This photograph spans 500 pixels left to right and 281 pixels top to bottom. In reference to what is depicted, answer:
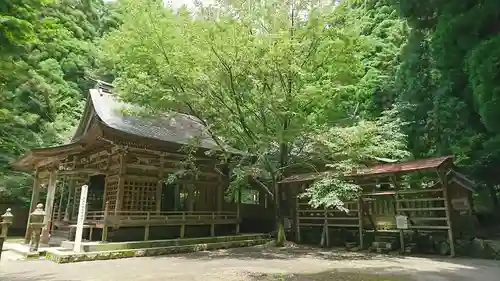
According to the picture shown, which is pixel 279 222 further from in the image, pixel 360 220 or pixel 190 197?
pixel 190 197

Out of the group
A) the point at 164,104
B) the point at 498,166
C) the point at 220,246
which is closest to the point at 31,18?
the point at 164,104

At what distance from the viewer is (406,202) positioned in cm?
1302

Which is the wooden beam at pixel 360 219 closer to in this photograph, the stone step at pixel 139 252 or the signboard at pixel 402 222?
the signboard at pixel 402 222

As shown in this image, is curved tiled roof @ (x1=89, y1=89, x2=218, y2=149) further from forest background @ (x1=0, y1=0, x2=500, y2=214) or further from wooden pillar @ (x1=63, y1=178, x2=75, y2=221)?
wooden pillar @ (x1=63, y1=178, x2=75, y2=221)

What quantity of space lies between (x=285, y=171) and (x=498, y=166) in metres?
8.73

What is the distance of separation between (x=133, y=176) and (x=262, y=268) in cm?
715

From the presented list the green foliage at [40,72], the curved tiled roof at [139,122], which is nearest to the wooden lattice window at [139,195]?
the curved tiled roof at [139,122]

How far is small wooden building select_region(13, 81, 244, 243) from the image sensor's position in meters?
13.2

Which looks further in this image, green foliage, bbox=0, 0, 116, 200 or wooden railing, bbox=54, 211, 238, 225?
wooden railing, bbox=54, 211, 238, 225

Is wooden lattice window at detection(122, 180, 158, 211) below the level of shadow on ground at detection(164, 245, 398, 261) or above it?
above

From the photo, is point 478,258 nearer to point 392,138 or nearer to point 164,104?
point 392,138

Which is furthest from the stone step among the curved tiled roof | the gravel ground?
the curved tiled roof

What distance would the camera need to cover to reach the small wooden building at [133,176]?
13234 millimetres

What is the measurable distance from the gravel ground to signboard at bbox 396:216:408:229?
1200 mm
